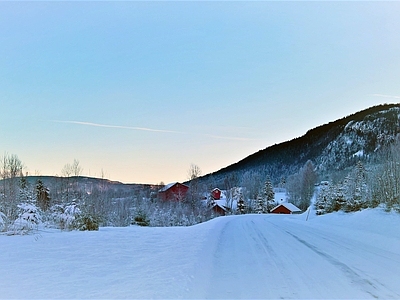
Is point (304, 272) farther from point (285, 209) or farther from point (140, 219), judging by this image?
point (285, 209)

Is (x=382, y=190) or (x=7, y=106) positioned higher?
(x=7, y=106)

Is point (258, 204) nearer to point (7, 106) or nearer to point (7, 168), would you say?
point (7, 168)

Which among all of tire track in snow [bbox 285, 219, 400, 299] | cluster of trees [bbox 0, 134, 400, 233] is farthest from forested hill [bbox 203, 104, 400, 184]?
tire track in snow [bbox 285, 219, 400, 299]

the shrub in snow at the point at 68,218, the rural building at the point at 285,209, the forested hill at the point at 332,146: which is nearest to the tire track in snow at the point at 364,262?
the shrub in snow at the point at 68,218

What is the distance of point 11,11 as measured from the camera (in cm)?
1081

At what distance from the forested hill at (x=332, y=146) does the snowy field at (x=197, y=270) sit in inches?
2660

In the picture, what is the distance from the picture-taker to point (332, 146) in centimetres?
9669

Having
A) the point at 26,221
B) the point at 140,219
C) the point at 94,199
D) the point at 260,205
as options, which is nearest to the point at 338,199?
the point at 140,219

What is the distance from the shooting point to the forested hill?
281ft

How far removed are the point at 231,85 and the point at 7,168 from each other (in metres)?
17.7

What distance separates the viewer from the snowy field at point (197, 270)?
456cm

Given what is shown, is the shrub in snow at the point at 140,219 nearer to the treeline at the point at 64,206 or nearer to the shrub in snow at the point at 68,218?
the treeline at the point at 64,206

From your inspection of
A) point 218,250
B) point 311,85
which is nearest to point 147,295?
point 218,250

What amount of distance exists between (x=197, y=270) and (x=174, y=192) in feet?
187
